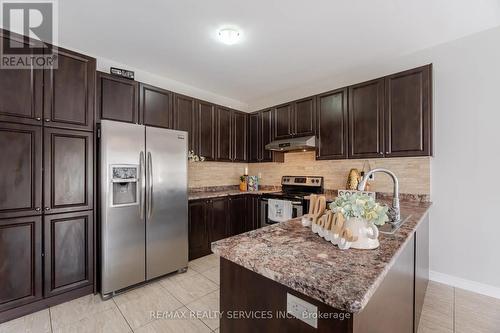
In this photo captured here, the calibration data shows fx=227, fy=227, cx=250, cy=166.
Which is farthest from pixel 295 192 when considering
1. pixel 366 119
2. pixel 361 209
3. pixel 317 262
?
pixel 317 262

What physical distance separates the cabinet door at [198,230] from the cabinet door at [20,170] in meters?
1.61

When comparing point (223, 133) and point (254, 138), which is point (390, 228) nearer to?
point (223, 133)

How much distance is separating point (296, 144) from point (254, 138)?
3.71 feet

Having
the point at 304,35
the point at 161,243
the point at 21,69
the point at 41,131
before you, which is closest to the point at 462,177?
the point at 304,35

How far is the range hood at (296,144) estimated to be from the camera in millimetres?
3318

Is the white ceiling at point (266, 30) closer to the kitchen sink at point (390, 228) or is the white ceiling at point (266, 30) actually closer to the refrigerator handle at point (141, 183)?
the refrigerator handle at point (141, 183)

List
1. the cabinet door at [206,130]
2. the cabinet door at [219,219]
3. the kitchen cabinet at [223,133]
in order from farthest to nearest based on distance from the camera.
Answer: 1. the kitchen cabinet at [223,133]
2. the cabinet door at [206,130]
3. the cabinet door at [219,219]

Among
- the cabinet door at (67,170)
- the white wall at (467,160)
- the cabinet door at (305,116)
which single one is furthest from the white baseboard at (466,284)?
the cabinet door at (67,170)

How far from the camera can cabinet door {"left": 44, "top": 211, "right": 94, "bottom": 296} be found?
211cm

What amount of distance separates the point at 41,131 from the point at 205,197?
1.91 metres

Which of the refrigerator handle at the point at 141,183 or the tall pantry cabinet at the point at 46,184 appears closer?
the tall pantry cabinet at the point at 46,184

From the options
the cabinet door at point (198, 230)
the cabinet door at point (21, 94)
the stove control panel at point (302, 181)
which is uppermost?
the cabinet door at point (21, 94)

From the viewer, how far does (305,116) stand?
11.7 feet

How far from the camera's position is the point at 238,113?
4219mm
